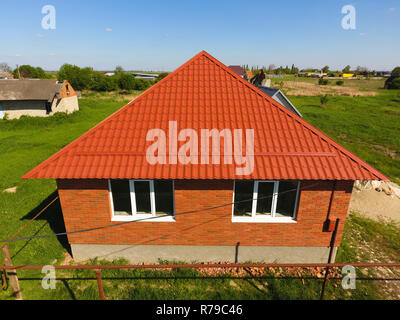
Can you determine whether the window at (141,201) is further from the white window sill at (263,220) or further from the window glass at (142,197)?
the white window sill at (263,220)

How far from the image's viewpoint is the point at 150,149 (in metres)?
6.78

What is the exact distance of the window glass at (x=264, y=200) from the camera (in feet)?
24.2

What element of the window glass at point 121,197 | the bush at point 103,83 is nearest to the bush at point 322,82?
the bush at point 103,83

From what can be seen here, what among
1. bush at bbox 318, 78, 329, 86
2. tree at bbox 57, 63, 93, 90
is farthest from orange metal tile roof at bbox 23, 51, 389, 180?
bush at bbox 318, 78, 329, 86

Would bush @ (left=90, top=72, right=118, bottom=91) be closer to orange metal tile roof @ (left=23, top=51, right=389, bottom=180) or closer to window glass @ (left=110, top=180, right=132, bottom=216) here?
orange metal tile roof @ (left=23, top=51, right=389, bottom=180)

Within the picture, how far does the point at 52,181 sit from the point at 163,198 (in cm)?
1049

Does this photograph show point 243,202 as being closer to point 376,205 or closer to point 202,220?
point 202,220

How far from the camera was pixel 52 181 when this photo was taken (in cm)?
1420

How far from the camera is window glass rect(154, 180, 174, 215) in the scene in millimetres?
7543

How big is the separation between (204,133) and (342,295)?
6.53m

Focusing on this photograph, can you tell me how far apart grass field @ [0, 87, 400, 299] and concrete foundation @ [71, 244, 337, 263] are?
2.76ft
